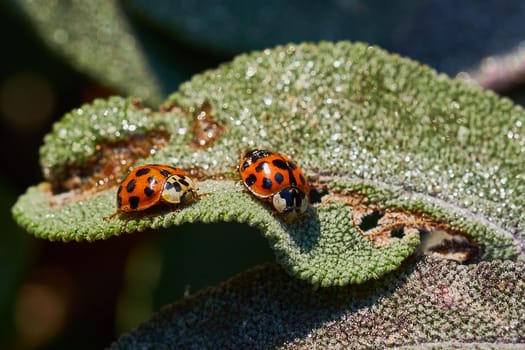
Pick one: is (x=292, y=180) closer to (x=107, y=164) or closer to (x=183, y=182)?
(x=183, y=182)

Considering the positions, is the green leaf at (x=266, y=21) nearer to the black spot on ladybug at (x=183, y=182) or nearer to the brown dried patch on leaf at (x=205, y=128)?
the brown dried patch on leaf at (x=205, y=128)

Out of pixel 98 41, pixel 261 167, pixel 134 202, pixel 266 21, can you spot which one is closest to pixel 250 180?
pixel 261 167

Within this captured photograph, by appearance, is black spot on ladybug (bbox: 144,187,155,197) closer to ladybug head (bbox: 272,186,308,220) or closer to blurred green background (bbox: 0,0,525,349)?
ladybug head (bbox: 272,186,308,220)

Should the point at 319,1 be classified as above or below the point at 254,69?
above

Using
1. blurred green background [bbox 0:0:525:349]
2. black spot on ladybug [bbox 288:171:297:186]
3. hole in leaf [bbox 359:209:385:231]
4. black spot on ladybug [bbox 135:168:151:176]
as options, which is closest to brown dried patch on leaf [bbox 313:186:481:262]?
hole in leaf [bbox 359:209:385:231]

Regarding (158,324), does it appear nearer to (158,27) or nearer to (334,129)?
(334,129)

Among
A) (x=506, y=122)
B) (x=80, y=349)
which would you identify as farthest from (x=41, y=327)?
(x=506, y=122)
